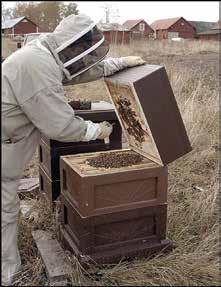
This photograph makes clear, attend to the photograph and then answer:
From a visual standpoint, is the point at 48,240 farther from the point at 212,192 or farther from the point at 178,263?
the point at 212,192

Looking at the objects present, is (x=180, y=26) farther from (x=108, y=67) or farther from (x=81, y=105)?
(x=108, y=67)

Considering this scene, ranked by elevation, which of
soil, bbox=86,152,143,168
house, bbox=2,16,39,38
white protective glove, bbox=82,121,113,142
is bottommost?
soil, bbox=86,152,143,168

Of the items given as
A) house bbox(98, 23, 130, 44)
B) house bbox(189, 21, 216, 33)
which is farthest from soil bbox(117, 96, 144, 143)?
house bbox(189, 21, 216, 33)

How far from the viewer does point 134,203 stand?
3035 mm

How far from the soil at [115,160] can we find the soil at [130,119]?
15 cm

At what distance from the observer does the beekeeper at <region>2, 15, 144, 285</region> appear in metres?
2.69

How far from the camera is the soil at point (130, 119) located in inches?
124

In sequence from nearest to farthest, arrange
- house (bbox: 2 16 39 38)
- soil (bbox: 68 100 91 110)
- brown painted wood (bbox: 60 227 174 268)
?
brown painted wood (bbox: 60 227 174 268) → soil (bbox: 68 100 91 110) → house (bbox: 2 16 39 38)

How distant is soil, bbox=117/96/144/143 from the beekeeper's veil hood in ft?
1.33

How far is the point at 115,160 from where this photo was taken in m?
3.22

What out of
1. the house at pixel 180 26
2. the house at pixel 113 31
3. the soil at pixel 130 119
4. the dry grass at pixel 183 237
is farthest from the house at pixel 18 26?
the soil at pixel 130 119

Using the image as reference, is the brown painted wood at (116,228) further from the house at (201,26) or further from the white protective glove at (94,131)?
the house at (201,26)

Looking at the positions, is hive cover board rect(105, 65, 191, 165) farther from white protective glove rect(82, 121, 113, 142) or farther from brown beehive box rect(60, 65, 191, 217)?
white protective glove rect(82, 121, 113, 142)

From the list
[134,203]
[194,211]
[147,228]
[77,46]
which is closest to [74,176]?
[134,203]
